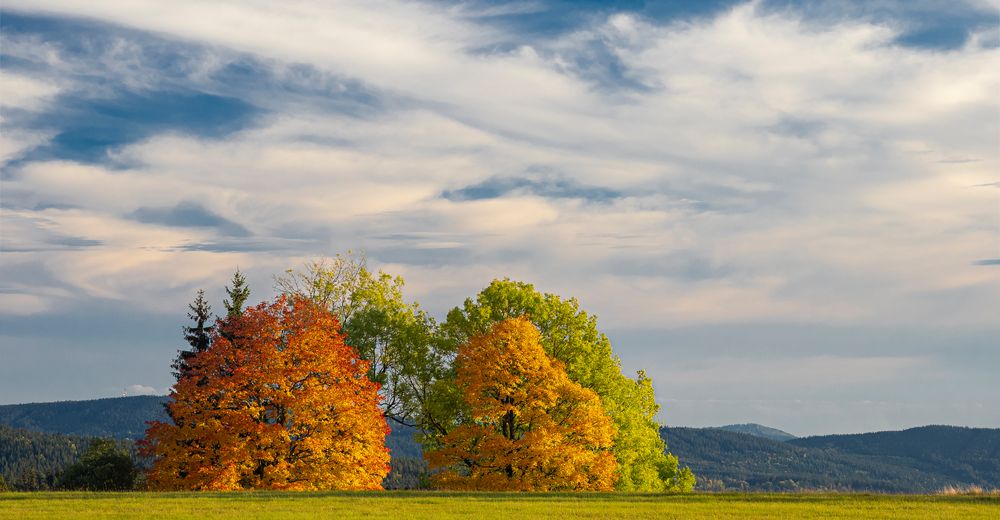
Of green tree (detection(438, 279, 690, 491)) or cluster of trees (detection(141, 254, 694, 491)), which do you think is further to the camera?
green tree (detection(438, 279, 690, 491))

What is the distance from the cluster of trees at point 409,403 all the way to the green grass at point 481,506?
Answer: 7.61 m

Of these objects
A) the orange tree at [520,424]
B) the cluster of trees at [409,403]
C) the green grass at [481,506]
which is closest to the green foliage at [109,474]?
the cluster of trees at [409,403]

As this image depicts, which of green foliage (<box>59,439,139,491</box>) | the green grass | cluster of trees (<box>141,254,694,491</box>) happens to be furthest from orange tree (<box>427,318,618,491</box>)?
green foliage (<box>59,439,139,491</box>)

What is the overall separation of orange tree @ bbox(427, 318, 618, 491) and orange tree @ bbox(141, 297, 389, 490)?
17.8ft

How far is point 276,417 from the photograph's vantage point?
52.4 m

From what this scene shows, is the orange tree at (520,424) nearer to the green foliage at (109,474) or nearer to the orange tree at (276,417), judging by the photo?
the orange tree at (276,417)

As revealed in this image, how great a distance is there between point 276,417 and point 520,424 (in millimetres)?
14020

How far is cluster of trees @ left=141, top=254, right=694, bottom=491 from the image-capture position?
51.0 metres

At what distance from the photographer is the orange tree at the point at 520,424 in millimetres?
53781

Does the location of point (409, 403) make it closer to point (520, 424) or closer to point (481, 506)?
point (520, 424)

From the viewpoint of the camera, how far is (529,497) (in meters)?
43.4

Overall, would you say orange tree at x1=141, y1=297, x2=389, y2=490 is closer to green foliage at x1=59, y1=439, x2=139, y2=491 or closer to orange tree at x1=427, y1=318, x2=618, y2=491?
orange tree at x1=427, y1=318, x2=618, y2=491

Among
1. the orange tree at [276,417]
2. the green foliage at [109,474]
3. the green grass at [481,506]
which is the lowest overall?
the green foliage at [109,474]

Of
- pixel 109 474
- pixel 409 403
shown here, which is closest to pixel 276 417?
pixel 409 403
